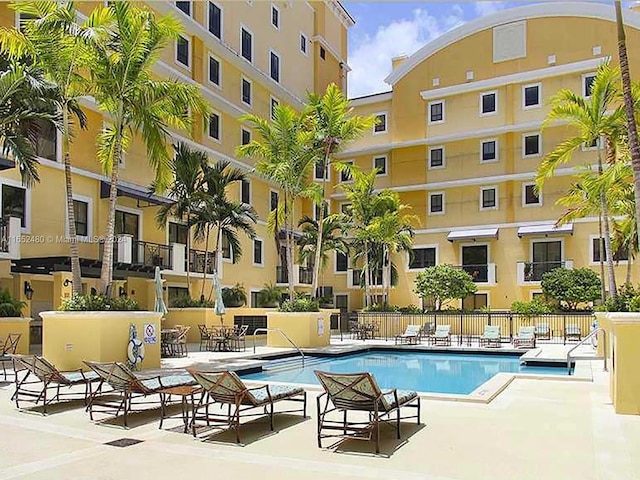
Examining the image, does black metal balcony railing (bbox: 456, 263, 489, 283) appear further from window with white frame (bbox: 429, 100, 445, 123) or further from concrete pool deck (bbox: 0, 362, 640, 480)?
concrete pool deck (bbox: 0, 362, 640, 480)

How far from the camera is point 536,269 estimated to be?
114ft

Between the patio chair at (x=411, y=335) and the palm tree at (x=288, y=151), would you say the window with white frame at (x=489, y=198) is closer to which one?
the patio chair at (x=411, y=335)

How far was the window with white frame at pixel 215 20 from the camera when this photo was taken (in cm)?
3139

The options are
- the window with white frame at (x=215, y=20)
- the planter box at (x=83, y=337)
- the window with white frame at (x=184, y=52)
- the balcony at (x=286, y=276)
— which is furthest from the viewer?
the balcony at (x=286, y=276)

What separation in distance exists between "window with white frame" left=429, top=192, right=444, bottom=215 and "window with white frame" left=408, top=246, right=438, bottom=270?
85.7 inches

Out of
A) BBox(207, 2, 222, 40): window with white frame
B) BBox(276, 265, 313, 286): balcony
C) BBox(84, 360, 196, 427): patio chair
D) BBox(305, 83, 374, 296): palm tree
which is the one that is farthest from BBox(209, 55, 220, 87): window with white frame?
BBox(84, 360, 196, 427): patio chair

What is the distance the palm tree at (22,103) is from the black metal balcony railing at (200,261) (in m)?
12.6

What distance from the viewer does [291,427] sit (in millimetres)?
8734

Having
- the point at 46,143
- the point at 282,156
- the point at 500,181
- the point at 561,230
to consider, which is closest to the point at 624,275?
the point at 561,230

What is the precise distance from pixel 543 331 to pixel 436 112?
16.3 meters

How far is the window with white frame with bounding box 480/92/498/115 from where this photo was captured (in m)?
37.0

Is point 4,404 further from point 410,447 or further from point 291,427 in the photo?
point 410,447

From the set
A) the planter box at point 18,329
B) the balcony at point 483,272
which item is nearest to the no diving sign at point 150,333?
the planter box at point 18,329

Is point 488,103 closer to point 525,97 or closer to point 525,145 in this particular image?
point 525,97
